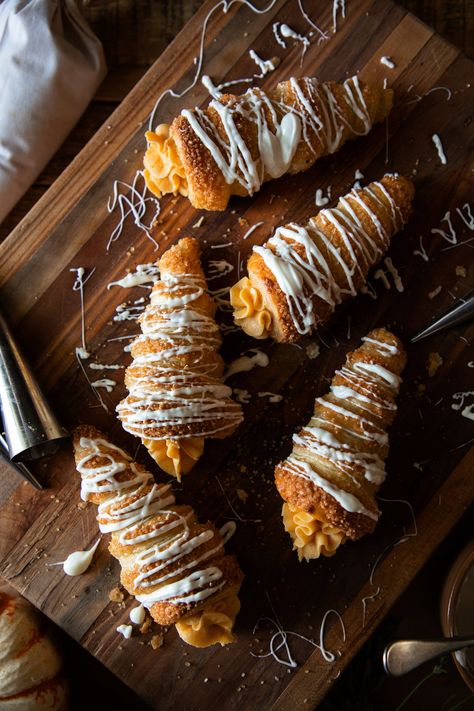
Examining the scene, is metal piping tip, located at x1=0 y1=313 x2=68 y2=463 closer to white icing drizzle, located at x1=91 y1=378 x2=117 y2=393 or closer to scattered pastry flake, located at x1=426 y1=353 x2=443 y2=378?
white icing drizzle, located at x1=91 y1=378 x2=117 y2=393

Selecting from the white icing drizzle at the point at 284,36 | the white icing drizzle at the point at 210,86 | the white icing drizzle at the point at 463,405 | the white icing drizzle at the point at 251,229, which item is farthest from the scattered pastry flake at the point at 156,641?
the white icing drizzle at the point at 284,36

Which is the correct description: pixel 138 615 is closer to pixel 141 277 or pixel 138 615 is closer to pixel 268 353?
pixel 268 353

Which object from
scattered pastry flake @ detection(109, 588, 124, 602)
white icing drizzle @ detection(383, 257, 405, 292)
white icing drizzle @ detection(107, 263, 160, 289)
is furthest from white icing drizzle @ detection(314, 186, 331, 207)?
scattered pastry flake @ detection(109, 588, 124, 602)

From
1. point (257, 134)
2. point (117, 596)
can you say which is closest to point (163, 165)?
point (257, 134)

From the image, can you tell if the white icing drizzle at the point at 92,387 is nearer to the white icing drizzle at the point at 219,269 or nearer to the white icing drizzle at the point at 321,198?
the white icing drizzle at the point at 219,269

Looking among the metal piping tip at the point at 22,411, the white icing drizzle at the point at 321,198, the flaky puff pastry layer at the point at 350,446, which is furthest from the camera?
the white icing drizzle at the point at 321,198
